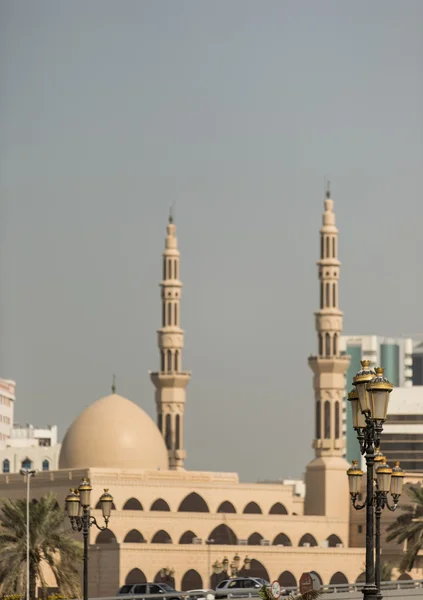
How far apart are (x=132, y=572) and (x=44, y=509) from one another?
1441cm

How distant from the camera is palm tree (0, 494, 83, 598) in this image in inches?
1734

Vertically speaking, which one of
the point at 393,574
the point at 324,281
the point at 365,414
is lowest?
the point at 393,574

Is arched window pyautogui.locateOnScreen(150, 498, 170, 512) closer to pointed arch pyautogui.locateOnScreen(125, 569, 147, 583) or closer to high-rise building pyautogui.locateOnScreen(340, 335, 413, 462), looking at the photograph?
pointed arch pyautogui.locateOnScreen(125, 569, 147, 583)

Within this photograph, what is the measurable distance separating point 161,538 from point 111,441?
Answer: 471 centimetres

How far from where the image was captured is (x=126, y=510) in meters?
63.5

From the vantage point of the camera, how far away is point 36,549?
148ft

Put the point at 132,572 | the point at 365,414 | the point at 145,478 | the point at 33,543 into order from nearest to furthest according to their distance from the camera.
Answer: the point at 365,414 → the point at 33,543 → the point at 132,572 → the point at 145,478

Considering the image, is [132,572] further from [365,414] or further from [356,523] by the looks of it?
[365,414]

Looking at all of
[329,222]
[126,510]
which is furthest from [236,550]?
[329,222]

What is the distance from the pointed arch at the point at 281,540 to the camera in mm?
67062

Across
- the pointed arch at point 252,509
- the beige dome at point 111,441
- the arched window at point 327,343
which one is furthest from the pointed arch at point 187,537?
the arched window at point 327,343

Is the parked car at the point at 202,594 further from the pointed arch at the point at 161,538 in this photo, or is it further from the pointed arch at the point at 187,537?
the pointed arch at the point at 187,537

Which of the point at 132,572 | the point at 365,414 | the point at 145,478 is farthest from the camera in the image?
the point at 145,478

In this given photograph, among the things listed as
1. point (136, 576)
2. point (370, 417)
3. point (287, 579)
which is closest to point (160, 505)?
point (287, 579)
